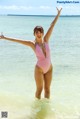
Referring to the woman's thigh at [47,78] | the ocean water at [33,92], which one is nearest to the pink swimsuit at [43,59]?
the woman's thigh at [47,78]

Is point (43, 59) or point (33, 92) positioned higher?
point (43, 59)

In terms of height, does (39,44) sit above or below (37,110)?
above

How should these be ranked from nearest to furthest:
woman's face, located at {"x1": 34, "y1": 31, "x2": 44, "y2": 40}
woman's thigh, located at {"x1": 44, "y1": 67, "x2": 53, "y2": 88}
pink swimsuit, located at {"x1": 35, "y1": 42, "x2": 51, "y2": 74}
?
1. woman's face, located at {"x1": 34, "y1": 31, "x2": 44, "y2": 40}
2. pink swimsuit, located at {"x1": 35, "y1": 42, "x2": 51, "y2": 74}
3. woman's thigh, located at {"x1": 44, "y1": 67, "x2": 53, "y2": 88}

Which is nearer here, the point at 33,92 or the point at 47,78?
the point at 47,78

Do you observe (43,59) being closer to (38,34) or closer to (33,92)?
(38,34)

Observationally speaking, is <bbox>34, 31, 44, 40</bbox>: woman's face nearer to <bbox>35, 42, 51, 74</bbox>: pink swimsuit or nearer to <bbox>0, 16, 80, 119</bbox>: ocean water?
<bbox>35, 42, 51, 74</bbox>: pink swimsuit

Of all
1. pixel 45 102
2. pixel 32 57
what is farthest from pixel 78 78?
pixel 32 57

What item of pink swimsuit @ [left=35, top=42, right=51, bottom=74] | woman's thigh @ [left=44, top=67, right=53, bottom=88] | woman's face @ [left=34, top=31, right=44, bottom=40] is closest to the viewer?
woman's face @ [left=34, top=31, right=44, bottom=40]

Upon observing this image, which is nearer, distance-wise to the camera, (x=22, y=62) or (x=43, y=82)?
(x=43, y=82)

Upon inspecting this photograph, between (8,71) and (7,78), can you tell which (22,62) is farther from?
(7,78)

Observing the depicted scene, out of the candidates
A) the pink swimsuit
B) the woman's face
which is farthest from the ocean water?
the woman's face

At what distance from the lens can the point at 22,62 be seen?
12.5m

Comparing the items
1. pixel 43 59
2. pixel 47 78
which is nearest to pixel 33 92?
pixel 47 78

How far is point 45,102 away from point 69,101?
0.87m
